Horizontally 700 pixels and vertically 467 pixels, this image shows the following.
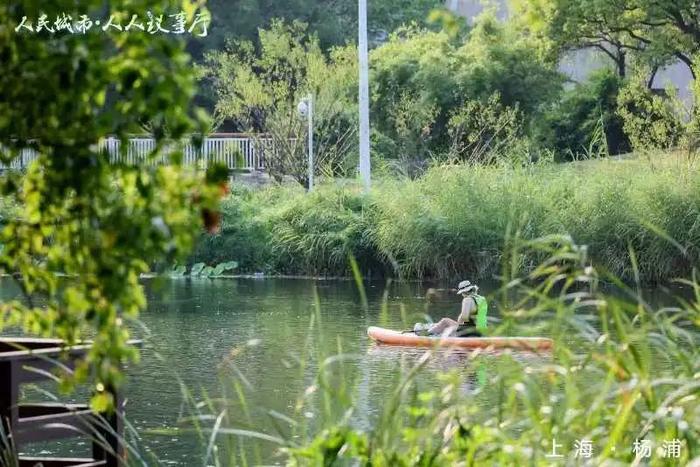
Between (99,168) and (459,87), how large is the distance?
34476 mm

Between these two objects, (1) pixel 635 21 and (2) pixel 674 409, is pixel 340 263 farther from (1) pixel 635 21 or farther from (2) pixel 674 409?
(2) pixel 674 409

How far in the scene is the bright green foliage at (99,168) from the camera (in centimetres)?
304

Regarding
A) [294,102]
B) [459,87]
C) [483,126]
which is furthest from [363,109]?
[294,102]

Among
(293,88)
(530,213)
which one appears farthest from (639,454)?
(293,88)

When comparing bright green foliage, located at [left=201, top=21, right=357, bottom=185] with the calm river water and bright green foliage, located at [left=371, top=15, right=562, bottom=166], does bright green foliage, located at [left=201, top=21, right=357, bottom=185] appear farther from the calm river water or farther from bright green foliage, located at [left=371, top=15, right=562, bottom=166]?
the calm river water

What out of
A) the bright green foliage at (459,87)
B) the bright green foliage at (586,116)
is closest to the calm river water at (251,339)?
the bright green foliage at (459,87)

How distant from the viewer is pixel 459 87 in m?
37.2

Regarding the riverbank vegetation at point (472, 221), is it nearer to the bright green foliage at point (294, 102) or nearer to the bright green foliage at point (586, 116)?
the bright green foliage at point (294, 102)

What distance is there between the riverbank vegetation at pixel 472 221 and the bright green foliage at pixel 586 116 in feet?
23.8

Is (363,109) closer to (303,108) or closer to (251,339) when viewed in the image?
(303,108)

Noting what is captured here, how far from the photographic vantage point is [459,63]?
125 ft

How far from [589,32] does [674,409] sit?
107 ft

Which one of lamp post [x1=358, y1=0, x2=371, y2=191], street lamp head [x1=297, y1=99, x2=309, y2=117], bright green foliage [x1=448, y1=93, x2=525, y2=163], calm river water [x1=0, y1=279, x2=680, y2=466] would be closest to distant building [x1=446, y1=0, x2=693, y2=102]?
bright green foliage [x1=448, y1=93, x2=525, y2=163]

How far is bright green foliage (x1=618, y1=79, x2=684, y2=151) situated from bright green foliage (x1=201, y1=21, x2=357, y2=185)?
6.90 m
